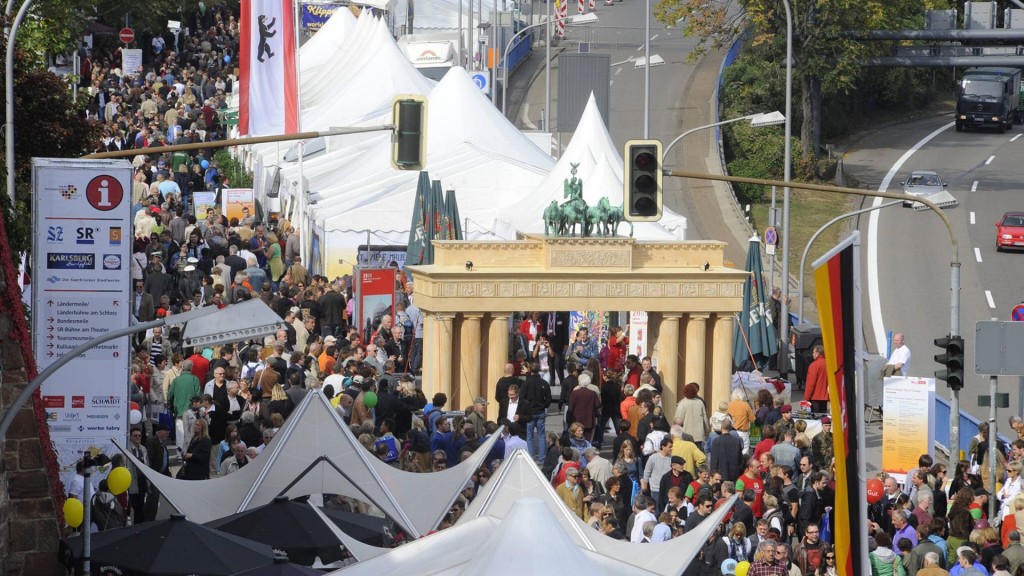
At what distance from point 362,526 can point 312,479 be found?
3.38 feet

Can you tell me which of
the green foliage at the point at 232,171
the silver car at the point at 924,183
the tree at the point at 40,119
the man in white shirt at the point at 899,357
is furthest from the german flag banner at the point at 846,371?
the silver car at the point at 924,183

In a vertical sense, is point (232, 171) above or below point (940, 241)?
above

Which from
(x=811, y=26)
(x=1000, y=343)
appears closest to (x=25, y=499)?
(x=1000, y=343)

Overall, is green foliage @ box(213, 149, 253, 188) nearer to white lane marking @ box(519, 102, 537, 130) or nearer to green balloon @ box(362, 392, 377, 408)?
white lane marking @ box(519, 102, 537, 130)

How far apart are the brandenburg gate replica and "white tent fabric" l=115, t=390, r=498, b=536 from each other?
31.8 ft

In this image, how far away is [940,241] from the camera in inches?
2117

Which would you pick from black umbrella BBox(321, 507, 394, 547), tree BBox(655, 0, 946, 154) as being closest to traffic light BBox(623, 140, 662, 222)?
black umbrella BBox(321, 507, 394, 547)

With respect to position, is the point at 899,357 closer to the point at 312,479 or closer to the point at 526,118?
the point at 312,479

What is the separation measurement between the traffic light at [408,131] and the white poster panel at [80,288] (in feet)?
9.19

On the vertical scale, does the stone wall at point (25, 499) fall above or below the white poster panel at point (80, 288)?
below

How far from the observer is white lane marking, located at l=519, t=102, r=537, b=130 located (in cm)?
6800

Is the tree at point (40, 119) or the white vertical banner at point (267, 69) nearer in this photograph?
the tree at point (40, 119)

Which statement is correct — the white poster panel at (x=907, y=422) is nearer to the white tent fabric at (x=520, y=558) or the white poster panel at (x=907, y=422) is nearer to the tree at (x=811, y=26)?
the white tent fabric at (x=520, y=558)

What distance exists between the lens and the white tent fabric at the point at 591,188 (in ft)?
111
